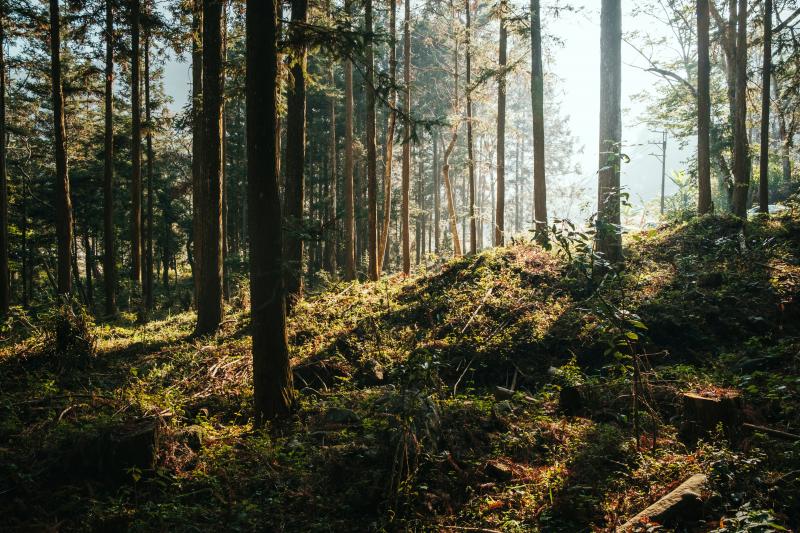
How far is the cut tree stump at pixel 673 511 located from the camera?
3.41 m

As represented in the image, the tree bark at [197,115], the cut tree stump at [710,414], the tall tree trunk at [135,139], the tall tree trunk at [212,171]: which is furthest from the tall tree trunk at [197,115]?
the cut tree stump at [710,414]

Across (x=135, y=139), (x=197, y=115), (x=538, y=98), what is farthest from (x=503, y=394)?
(x=135, y=139)

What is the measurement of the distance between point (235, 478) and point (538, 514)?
3121 mm

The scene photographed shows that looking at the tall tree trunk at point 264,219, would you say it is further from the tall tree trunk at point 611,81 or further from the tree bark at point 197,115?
the tall tree trunk at point 611,81

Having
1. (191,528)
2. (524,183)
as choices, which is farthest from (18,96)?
(524,183)

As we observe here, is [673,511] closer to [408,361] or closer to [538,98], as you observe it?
[408,361]

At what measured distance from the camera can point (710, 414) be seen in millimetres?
4586

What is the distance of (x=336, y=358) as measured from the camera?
8.44 metres

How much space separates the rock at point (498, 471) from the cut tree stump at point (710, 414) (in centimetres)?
186

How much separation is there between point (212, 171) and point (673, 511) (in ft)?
34.8

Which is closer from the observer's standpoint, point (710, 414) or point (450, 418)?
point (710, 414)

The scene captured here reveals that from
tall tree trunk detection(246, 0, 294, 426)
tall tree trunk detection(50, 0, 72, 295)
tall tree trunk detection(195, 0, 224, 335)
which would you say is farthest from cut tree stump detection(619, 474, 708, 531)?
tall tree trunk detection(50, 0, 72, 295)

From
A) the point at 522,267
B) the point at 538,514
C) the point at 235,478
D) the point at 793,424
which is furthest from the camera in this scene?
the point at 522,267

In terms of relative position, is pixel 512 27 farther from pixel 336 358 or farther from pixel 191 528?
pixel 191 528
